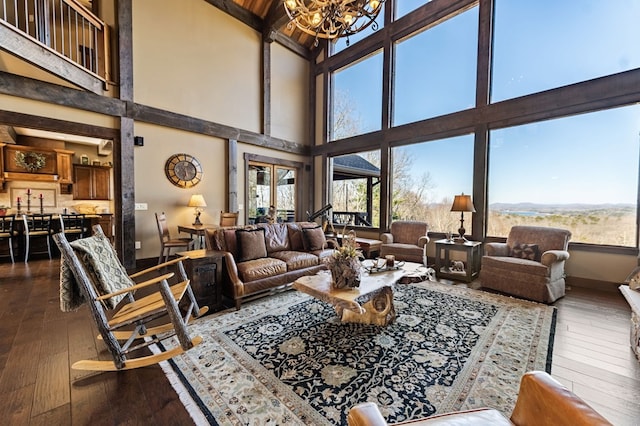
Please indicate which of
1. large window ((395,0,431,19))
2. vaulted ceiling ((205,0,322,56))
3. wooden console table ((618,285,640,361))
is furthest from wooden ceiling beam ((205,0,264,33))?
wooden console table ((618,285,640,361))

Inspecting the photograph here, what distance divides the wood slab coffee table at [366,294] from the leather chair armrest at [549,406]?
4.10ft

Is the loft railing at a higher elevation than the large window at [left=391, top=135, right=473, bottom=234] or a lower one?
higher

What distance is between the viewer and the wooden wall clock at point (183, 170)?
5004 mm

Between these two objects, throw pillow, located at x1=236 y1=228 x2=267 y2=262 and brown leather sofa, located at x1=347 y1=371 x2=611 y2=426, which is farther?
throw pillow, located at x1=236 y1=228 x2=267 y2=262

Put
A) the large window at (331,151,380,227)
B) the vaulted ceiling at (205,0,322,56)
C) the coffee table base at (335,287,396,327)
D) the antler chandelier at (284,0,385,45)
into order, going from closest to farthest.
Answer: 1. the coffee table base at (335,287,396,327)
2. the antler chandelier at (284,0,385,45)
3. the vaulted ceiling at (205,0,322,56)
4. the large window at (331,151,380,227)

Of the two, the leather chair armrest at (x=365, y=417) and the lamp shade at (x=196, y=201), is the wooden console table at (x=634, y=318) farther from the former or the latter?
the lamp shade at (x=196, y=201)

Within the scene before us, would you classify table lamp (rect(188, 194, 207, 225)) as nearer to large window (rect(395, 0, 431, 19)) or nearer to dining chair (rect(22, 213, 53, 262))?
dining chair (rect(22, 213, 53, 262))

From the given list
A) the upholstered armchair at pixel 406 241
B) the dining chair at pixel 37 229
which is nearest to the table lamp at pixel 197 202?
the dining chair at pixel 37 229

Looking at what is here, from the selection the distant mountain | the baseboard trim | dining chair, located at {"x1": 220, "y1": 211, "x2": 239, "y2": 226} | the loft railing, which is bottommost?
the baseboard trim

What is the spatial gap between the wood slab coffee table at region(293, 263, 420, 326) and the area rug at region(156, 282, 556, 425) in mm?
100

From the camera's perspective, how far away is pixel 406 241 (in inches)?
202

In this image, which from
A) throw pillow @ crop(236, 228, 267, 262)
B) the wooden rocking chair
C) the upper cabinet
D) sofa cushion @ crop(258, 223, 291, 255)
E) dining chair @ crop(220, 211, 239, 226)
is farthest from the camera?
the upper cabinet

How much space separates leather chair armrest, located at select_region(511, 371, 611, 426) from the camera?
75 cm

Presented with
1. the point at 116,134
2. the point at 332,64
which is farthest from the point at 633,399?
the point at 332,64
